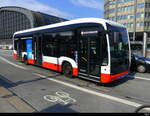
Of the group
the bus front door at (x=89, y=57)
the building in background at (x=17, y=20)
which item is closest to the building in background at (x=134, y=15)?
the building in background at (x=17, y=20)

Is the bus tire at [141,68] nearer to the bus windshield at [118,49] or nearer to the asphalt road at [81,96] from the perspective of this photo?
the asphalt road at [81,96]

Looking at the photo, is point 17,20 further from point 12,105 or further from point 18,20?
point 12,105

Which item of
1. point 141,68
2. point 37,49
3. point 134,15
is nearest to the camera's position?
point 141,68

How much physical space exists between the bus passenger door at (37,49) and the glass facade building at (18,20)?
2472 inches

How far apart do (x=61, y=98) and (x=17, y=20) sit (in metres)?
81.1

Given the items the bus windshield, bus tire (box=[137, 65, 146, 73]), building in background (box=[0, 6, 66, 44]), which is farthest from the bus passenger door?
building in background (box=[0, 6, 66, 44])

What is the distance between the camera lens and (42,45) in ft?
32.1

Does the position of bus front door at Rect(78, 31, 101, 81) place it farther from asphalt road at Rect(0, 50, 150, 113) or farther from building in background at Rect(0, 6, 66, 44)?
building in background at Rect(0, 6, 66, 44)

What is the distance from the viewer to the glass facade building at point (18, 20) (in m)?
71.1

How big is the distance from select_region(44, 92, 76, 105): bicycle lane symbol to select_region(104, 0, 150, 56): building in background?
54474 millimetres

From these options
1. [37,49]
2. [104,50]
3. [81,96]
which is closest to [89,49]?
[104,50]

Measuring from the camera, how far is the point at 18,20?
7656 cm

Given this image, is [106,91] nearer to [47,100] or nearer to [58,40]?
[47,100]

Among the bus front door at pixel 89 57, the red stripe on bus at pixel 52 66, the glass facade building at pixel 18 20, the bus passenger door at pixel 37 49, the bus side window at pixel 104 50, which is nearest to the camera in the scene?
the bus side window at pixel 104 50
